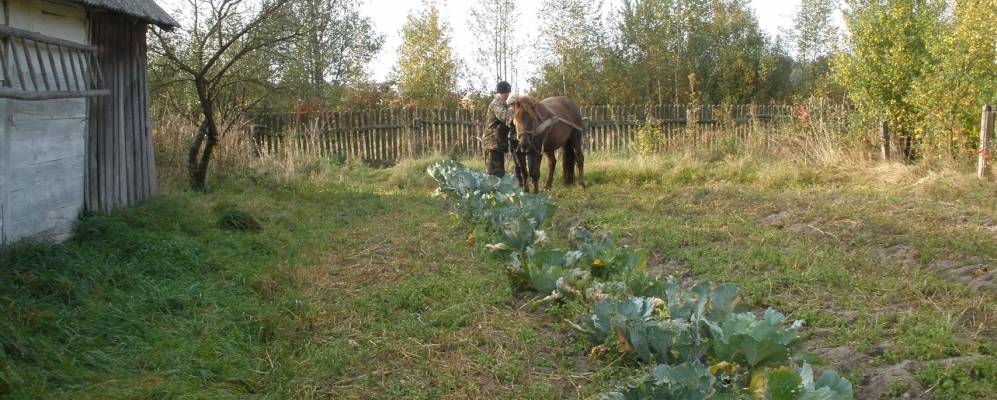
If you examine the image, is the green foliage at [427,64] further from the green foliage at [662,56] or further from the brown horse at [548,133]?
the brown horse at [548,133]

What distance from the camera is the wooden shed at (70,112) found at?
613 cm

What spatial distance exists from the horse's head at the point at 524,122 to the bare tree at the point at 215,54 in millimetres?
3235

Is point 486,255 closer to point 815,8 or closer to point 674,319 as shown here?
point 674,319

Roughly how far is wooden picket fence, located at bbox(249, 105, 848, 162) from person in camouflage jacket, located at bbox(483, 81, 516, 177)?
5720 mm

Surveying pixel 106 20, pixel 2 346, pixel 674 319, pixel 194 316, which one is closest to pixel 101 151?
pixel 106 20

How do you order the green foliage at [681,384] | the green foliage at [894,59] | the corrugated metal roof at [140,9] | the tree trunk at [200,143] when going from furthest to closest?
the green foliage at [894,59] → the tree trunk at [200,143] → the corrugated metal roof at [140,9] → the green foliage at [681,384]

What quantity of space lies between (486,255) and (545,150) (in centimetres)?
538

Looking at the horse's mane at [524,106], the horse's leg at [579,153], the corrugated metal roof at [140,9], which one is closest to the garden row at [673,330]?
the corrugated metal roof at [140,9]

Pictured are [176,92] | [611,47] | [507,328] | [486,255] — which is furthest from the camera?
[611,47]

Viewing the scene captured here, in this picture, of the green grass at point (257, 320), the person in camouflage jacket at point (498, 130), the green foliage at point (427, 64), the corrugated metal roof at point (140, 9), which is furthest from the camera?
the green foliage at point (427, 64)

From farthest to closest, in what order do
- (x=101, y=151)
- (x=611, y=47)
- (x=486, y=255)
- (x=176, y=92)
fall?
(x=611, y=47)
(x=176, y=92)
(x=101, y=151)
(x=486, y=255)

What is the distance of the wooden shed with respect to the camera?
6129mm

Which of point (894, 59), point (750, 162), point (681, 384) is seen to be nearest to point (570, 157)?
point (750, 162)

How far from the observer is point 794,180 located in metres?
12.3
